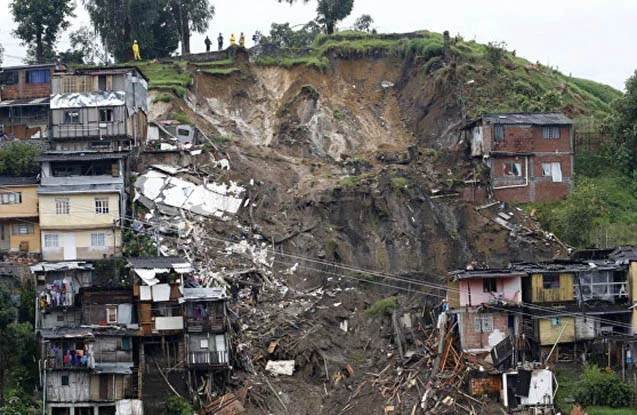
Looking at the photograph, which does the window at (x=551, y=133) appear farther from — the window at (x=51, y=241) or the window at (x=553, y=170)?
the window at (x=51, y=241)

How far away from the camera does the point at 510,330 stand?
61000 millimetres

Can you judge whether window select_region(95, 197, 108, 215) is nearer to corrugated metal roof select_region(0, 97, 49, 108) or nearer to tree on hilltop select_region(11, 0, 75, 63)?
corrugated metal roof select_region(0, 97, 49, 108)

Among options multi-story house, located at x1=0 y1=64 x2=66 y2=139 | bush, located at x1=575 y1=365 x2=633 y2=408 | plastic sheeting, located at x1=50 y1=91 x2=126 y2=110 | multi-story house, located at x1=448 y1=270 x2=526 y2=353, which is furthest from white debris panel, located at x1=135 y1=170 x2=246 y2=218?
bush, located at x1=575 y1=365 x2=633 y2=408

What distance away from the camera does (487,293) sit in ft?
202

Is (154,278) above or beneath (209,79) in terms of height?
beneath

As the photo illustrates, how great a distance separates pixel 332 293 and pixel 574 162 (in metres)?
20.4

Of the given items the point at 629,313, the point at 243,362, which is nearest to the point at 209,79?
the point at 243,362

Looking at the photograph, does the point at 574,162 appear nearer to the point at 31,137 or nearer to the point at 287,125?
the point at 287,125

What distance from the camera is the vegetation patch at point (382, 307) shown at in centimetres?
6378

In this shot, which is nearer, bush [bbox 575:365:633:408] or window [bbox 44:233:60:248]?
bush [bbox 575:365:633:408]

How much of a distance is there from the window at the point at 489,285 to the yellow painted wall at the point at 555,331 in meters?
2.70

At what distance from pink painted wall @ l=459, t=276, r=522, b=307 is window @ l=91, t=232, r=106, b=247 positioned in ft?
58.6

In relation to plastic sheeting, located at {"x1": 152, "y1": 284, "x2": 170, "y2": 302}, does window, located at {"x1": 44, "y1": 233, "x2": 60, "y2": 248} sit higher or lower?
higher

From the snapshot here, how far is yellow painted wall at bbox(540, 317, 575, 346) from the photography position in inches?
2384
